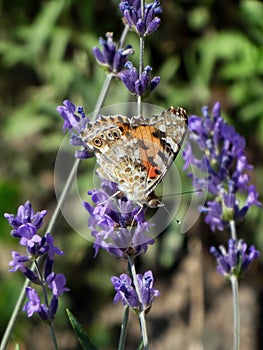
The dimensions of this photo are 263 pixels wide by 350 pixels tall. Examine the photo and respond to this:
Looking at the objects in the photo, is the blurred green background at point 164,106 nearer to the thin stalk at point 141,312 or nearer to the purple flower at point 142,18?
the purple flower at point 142,18

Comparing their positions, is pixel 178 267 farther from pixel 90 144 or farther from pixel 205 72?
pixel 90 144

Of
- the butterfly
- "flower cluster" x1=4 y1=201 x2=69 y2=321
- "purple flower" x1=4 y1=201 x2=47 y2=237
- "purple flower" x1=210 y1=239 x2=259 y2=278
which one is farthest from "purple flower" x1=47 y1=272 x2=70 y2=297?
"purple flower" x1=210 y1=239 x2=259 y2=278

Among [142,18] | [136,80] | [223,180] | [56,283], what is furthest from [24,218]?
[223,180]

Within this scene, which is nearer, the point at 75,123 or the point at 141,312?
the point at 141,312

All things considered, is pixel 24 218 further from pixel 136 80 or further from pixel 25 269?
pixel 136 80

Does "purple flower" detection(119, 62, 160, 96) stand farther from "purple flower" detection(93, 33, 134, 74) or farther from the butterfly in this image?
"purple flower" detection(93, 33, 134, 74)

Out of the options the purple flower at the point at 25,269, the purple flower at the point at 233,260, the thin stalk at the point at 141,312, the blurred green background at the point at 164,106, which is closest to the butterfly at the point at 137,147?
the thin stalk at the point at 141,312

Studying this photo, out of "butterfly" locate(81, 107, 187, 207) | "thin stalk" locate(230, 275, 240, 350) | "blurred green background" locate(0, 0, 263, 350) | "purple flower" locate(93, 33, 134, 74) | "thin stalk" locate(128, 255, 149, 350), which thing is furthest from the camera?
"blurred green background" locate(0, 0, 263, 350)
